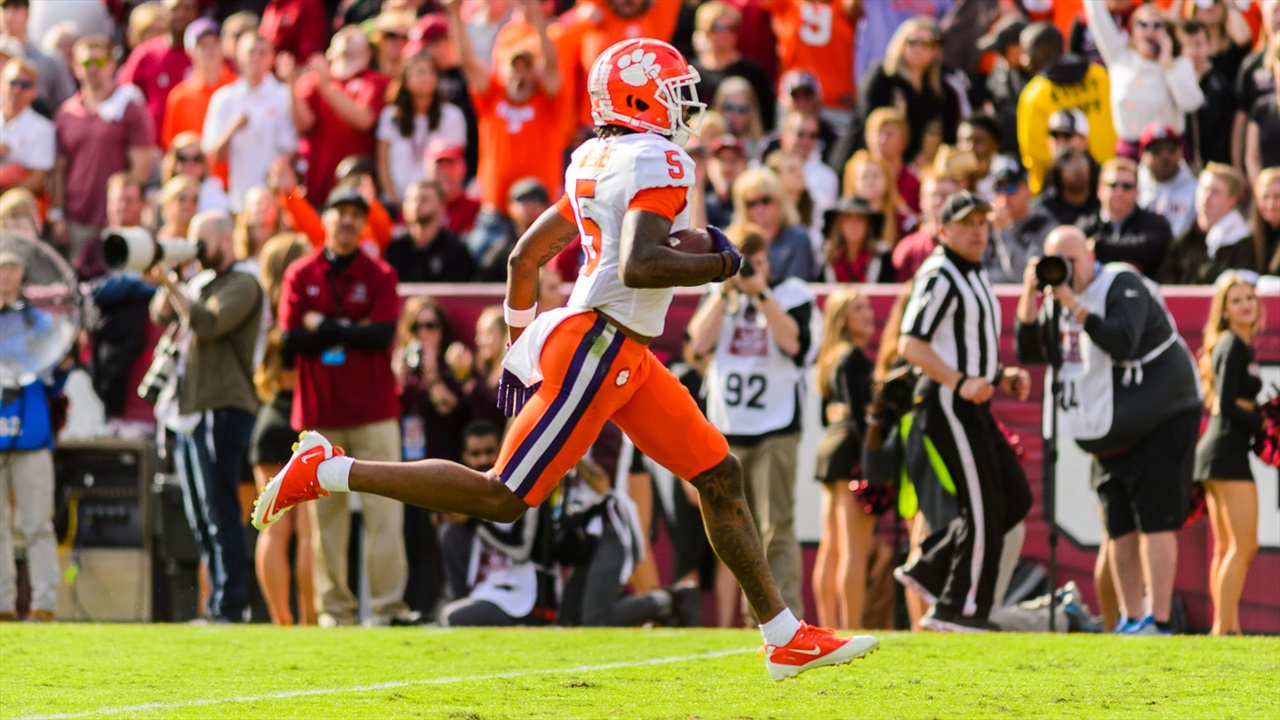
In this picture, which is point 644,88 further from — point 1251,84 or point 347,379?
point 1251,84

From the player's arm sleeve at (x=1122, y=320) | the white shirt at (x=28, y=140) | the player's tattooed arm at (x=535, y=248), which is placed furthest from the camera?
the white shirt at (x=28, y=140)

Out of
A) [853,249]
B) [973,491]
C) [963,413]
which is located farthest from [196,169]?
[973,491]

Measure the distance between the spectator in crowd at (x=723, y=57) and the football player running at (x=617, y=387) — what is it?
7.51 metres

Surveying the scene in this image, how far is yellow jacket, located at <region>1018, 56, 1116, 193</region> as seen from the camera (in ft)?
42.0

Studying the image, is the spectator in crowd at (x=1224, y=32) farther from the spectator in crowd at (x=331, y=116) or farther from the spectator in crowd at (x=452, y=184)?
the spectator in crowd at (x=331, y=116)

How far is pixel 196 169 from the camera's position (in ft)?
45.1

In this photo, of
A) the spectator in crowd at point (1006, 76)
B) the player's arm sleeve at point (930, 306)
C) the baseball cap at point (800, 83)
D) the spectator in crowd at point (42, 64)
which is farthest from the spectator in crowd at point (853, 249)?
the spectator in crowd at point (42, 64)

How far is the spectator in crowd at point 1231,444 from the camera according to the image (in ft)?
32.6

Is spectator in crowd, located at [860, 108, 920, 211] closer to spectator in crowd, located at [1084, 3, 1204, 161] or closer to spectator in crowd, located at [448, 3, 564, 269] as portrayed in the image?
spectator in crowd, located at [1084, 3, 1204, 161]

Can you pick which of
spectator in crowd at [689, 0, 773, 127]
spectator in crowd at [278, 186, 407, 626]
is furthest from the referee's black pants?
spectator in crowd at [689, 0, 773, 127]

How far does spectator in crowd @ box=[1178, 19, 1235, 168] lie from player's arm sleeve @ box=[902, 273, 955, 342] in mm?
4310

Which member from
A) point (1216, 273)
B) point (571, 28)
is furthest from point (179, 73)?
point (1216, 273)

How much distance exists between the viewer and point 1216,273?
11133 mm

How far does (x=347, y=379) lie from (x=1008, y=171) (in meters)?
4.36
